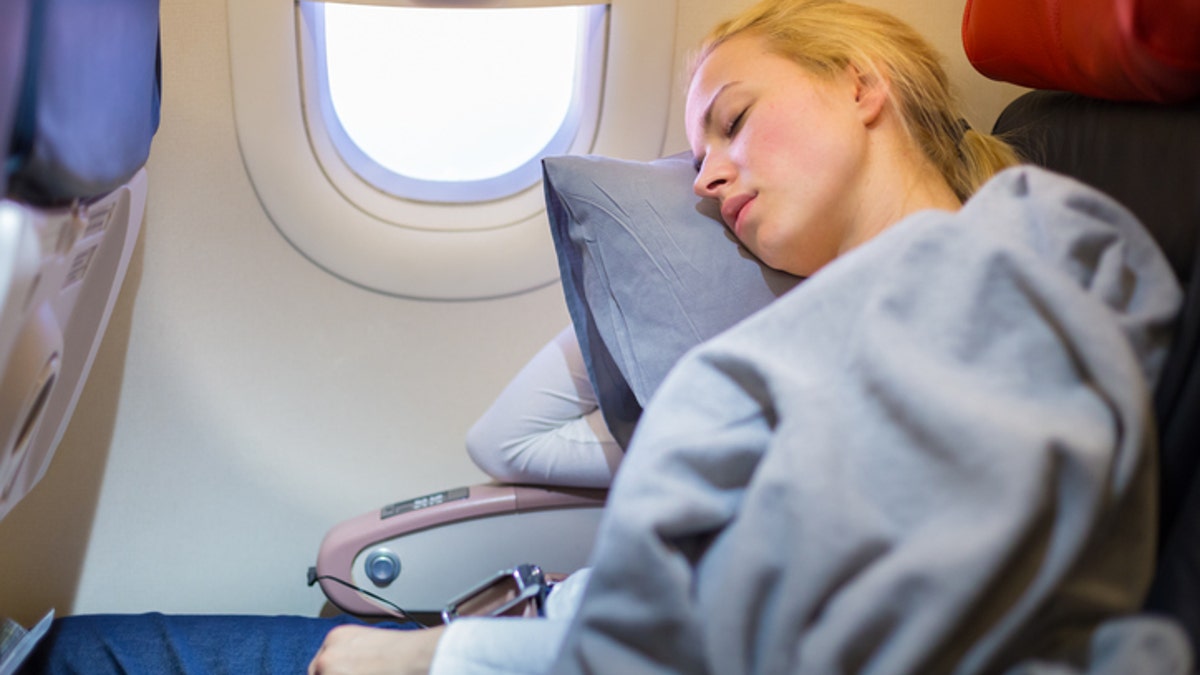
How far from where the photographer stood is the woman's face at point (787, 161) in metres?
1.19

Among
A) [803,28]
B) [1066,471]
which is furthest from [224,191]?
[1066,471]

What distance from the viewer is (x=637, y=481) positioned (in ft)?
2.35

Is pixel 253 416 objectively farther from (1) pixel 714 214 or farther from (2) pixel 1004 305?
(2) pixel 1004 305

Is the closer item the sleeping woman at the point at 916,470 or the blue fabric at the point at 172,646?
the sleeping woman at the point at 916,470

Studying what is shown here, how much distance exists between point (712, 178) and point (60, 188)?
753mm

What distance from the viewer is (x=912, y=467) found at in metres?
0.65

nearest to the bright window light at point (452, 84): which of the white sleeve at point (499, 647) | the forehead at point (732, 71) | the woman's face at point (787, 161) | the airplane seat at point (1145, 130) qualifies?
the forehead at point (732, 71)

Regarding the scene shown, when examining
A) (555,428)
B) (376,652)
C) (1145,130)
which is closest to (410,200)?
(555,428)

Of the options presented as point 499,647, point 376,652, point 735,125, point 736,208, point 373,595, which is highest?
point 735,125

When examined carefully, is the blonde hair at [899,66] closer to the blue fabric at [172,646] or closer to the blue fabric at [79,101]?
the blue fabric at [79,101]

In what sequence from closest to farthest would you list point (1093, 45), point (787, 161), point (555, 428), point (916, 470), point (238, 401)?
point (916, 470) → point (1093, 45) → point (787, 161) → point (555, 428) → point (238, 401)

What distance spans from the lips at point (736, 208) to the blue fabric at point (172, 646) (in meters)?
0.79

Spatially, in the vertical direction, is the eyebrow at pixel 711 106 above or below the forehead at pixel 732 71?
below

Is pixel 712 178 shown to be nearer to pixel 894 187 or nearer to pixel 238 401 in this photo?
pixel 894 187
